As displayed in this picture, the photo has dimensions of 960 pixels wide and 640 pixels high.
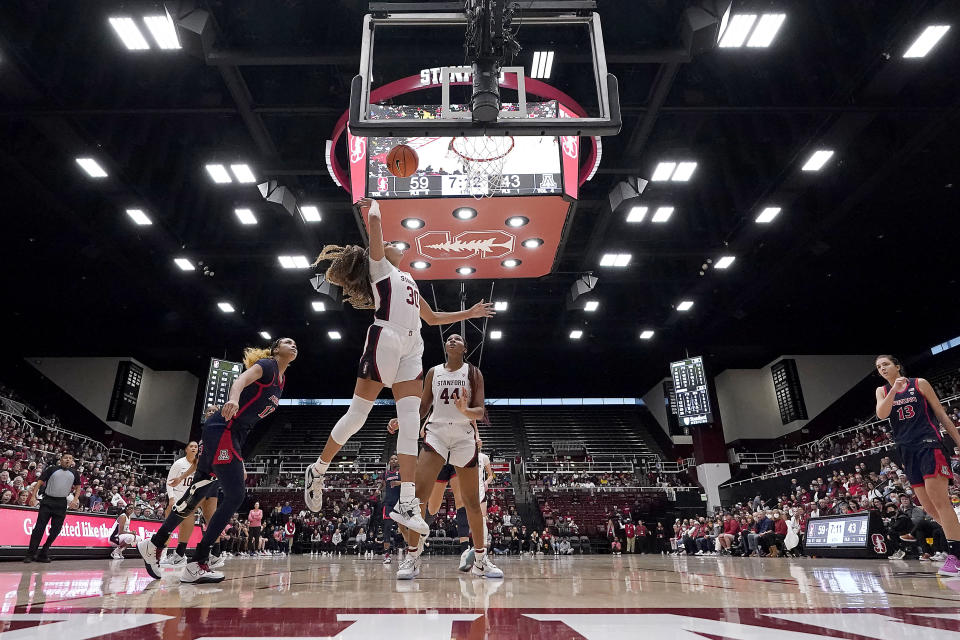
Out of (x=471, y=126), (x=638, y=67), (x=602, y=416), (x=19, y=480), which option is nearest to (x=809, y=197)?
(x=638, y=67)

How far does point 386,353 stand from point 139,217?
1201 centimetres

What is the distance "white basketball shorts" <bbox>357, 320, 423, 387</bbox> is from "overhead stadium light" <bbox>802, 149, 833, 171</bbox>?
10371mm

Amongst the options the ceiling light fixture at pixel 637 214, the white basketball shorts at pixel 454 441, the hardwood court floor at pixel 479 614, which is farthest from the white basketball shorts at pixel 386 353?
the ceiling light fixture at pixel 637 214

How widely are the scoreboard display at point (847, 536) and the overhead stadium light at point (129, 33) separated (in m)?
12.9

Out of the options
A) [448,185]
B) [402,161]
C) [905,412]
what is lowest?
[905,412]

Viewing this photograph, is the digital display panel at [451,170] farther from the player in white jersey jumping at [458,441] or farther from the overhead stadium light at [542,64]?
the player in white jersey jumping at [458,441]

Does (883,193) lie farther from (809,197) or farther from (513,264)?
(513,264)

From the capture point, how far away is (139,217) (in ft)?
41.4

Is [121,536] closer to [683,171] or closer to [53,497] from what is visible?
[53,497]

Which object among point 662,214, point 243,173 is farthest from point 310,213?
point 662,214

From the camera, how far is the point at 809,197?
506 inches

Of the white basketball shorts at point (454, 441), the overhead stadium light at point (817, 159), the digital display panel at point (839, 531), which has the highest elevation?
the overhead stadium light at point (817, 159)

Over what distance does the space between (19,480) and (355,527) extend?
9.28m

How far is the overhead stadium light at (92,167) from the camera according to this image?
10.6m
